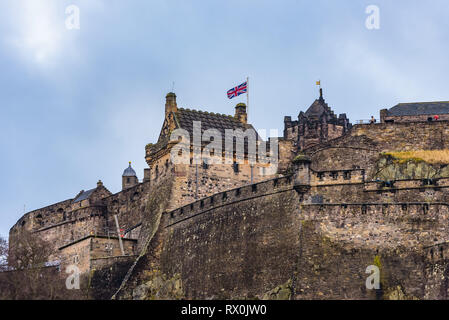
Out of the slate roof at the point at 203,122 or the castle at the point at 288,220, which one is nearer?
the castle at the point at 288,220

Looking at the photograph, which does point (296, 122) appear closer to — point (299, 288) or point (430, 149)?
point (430, 149)

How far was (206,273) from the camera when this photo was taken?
55.2m

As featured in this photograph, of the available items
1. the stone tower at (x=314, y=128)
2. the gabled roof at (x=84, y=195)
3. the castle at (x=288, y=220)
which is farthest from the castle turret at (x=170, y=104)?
the gabled roof at (x=84, y=195)

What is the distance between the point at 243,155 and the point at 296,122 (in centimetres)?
1205

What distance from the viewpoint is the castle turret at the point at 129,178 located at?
85.8m

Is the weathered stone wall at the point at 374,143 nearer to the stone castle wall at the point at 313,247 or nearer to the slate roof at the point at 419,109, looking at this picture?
the slate roof at the point at 419,109

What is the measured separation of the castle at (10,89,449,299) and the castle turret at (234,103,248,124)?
0.28 feet

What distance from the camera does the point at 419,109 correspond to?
66125mm

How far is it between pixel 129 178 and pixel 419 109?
28.3 m

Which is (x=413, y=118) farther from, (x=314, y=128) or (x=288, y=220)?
(x=288, y=220)

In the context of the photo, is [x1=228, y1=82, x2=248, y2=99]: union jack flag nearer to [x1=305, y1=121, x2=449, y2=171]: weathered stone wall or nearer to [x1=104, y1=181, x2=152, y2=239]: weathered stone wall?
[x1=305, y1=121, x2=449, y2=171]: weathered stone wall

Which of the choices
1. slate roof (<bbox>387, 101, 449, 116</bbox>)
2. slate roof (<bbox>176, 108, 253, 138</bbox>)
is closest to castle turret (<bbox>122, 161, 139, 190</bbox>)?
slate roof (<bbox>176, 108, 253, 138</bbox>)

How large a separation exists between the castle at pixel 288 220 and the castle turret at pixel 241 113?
86mm

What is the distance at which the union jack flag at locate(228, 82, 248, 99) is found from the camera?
221 feet
